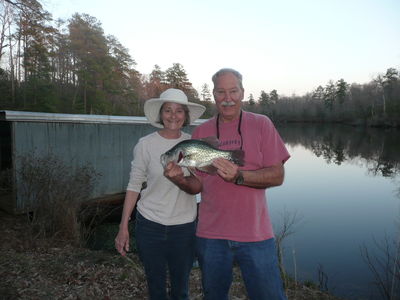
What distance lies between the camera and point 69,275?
5645mm

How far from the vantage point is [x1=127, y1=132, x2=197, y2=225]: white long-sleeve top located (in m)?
2.79

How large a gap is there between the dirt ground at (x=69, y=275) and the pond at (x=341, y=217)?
315 cm

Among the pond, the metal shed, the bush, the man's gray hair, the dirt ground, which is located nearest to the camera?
the man's gray hair

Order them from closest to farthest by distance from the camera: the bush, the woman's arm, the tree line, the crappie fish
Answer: the crappie fish, the woman's arm, the bush, the tree line

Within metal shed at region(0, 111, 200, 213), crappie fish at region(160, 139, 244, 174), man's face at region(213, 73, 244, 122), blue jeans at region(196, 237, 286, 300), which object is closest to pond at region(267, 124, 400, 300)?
Answer: blue jeans at region(196, 237, 286, 300)

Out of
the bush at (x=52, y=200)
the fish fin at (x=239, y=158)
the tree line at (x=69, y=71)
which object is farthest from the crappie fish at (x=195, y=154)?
the tree line at (x=69, y=71)

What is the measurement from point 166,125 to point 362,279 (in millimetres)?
10265

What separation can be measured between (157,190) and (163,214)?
0.85 feet

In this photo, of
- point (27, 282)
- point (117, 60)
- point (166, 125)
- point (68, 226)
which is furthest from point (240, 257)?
point (117, 60)

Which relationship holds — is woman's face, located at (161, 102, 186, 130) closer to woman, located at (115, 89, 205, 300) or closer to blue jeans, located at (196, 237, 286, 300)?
woman, located at (115, 89, 205, 300)

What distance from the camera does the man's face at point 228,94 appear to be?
2672 mm

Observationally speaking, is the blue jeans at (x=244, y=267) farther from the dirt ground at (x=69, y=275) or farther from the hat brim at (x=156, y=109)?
the dirt ground at (x=69, y=275)

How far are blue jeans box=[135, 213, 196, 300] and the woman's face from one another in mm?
995

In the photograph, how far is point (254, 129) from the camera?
264cm
